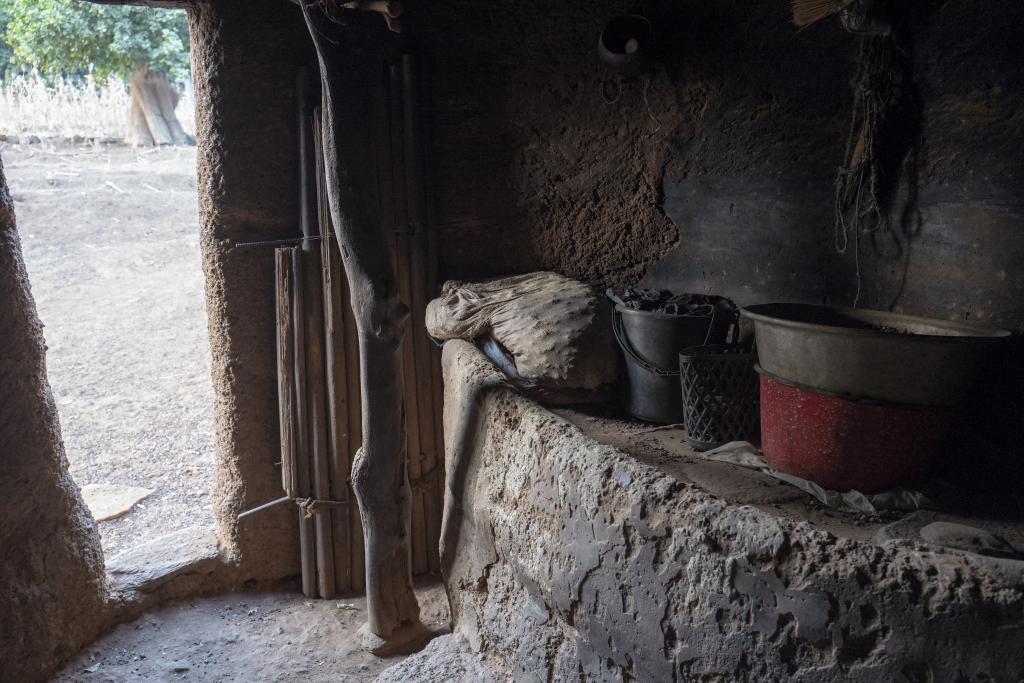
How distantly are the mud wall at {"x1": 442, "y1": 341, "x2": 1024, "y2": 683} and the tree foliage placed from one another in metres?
6.07

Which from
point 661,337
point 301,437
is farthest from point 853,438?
point 301,437

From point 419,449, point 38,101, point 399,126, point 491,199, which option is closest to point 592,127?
point 491,199

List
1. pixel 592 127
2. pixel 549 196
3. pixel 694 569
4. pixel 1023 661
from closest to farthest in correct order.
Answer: pixel 1023 661
pixel 694 569
pixel 592 127
pixel 549 196

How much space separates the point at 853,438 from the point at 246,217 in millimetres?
2556

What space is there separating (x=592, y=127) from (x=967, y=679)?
88.4 inches

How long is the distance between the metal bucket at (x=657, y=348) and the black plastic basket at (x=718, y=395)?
0.39 feet

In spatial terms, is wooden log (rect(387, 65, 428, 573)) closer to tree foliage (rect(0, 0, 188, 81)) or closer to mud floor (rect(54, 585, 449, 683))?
mud floor (rect(54, 585, 449, 683))

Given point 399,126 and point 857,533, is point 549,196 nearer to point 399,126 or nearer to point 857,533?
point 399,126

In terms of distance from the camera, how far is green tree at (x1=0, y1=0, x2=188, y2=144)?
6.27 meters

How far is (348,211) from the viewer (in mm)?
2521

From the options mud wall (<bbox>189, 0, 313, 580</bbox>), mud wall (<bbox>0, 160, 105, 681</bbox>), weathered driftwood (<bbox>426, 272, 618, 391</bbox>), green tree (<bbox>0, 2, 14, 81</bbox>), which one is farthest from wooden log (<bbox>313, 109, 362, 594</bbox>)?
green tree (<bbox>0, 2, 14, 81</bbox>)

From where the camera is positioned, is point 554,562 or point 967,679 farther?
point 554,562

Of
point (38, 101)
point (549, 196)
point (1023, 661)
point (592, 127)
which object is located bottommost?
point (1023, 661)

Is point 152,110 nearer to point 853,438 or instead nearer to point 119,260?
point 119,260
